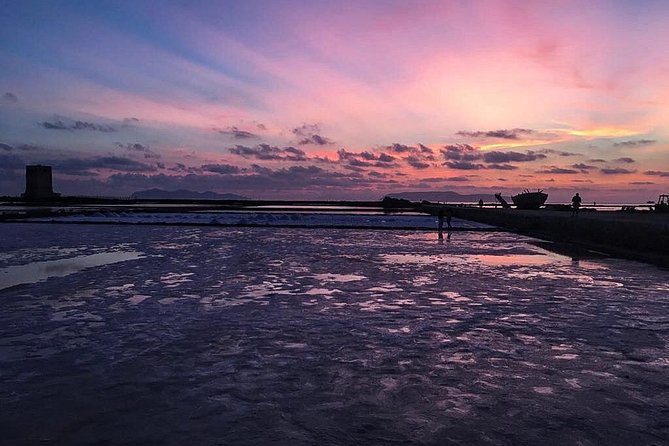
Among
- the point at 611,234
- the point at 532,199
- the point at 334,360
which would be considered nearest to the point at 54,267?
the point at 334,360

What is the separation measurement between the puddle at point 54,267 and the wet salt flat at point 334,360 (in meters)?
0.79

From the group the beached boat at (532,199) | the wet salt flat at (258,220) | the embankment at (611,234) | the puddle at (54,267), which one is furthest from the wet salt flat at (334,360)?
the beached boat at (532,199)

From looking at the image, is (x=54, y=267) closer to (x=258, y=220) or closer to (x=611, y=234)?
(x=611, y=234)

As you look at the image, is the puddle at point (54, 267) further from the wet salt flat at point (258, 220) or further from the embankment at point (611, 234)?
the wet salt flat at point (258, 220)

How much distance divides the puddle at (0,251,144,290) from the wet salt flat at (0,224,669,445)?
0.79 metres

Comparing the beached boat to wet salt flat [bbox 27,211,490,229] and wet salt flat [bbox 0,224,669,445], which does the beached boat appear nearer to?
wet salt flat [bbox 27,211,490,229]

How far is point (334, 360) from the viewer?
681cm

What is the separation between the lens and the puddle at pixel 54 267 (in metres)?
13.7

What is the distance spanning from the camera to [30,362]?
21.9 feet

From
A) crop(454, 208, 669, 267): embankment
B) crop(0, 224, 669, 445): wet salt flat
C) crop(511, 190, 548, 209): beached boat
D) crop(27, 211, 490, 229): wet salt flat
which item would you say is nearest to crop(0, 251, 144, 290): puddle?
crop(0, 224, 669, 445): wet salt flat

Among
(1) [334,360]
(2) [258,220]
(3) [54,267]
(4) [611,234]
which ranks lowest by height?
(3) [54,267]

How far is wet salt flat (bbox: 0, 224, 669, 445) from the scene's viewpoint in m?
4.77

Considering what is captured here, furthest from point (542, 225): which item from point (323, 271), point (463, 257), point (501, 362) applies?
point (501, 362)

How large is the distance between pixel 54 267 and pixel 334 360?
494 inches
